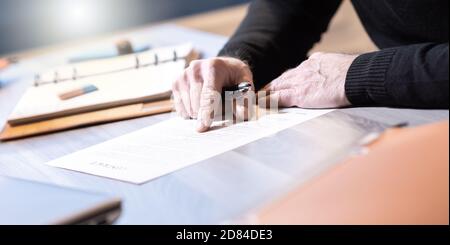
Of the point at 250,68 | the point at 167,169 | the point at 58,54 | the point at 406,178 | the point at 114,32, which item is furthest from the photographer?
the point at 114,32

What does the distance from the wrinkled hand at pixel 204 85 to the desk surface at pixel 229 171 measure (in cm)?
10

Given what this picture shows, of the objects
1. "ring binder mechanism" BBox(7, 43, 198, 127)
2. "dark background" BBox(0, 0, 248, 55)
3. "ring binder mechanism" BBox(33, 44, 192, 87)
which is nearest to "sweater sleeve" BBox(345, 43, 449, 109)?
"ring binder mechanism" BBox(7, 43, 198, 127)

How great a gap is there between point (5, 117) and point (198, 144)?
482mm

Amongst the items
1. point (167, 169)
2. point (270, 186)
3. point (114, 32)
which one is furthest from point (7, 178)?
point (114, 32)

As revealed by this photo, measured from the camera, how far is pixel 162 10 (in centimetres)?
243

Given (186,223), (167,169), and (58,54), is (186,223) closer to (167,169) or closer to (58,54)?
(167,169)

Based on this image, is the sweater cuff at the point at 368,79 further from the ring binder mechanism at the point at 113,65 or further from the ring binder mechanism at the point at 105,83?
the ring binder mechanism at the point at 113,65

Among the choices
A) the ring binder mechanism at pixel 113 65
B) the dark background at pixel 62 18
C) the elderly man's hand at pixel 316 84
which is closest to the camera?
the elderly man's hand at pixel 316 84

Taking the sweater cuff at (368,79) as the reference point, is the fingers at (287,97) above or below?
below

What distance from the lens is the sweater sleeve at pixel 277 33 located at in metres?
1.04

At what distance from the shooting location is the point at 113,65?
1.19 m

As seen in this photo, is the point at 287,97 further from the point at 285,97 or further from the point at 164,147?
the point at 164,147

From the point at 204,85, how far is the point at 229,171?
25cm

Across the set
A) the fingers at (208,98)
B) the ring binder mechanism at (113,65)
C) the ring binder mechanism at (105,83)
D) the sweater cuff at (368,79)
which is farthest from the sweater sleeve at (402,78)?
the ring binder mechanism at (113,65)
